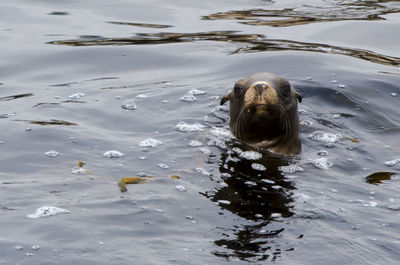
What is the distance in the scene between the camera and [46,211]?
5.86 m

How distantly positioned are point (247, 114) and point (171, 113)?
154 cm

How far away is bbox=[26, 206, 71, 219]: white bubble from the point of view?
228 inches

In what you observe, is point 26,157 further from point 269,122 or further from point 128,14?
point 128,14

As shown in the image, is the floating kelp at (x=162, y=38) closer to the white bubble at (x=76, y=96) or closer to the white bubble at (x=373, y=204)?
the white bubble at (x=76, y=96)

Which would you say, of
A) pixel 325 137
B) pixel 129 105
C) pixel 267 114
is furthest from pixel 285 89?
pixel 129 105

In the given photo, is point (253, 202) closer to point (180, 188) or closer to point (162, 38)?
point (180, 188)

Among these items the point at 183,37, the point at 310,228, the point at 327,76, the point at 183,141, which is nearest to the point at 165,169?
the point at 183,141

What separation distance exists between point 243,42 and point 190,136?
434cm

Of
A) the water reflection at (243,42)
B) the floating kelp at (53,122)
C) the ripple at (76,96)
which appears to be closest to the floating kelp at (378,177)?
the floating kelp at (53,122)

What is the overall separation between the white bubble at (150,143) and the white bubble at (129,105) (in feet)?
4.22

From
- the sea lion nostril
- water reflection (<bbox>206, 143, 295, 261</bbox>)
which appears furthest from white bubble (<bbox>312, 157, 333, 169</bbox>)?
the sea lion nostril

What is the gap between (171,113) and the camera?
28.9 feet

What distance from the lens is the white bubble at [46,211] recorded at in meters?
5.80

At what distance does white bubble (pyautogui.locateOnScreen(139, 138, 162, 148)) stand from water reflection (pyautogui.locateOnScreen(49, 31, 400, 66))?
Answer: 4050 millimetres
